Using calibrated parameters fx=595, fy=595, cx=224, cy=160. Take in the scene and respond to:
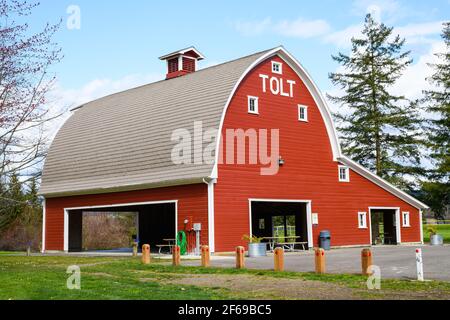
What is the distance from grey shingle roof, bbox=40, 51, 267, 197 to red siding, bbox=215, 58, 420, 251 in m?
1.06

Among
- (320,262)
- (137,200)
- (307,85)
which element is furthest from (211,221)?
(307,85)

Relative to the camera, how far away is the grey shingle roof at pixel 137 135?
26828 mm

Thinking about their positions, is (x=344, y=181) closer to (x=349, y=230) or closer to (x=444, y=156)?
(x=349, y=230)

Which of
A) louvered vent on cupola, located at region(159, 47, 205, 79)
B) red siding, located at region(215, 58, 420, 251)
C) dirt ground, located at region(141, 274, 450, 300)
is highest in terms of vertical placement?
louvered vent on cupola, located at region(159, 47, 205, 79)

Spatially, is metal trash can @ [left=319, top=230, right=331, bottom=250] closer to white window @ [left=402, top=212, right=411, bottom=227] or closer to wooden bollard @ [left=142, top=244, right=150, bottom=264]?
white window @ [left=402, top=212, right=411, bottom=227]

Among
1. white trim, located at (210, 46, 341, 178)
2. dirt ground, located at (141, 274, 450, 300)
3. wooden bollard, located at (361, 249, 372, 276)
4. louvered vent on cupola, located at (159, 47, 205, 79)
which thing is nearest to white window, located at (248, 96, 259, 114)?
white trim, located at (210, 46, 341, 178)

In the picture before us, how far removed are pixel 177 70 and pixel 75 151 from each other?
25.6ft

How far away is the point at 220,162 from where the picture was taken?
2567cm

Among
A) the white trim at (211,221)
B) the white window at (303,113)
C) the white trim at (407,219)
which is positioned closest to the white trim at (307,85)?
the white window at (303,113)

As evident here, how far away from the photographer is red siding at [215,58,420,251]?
25969mm

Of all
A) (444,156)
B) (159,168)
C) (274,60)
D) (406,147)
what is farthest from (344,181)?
(406,147)

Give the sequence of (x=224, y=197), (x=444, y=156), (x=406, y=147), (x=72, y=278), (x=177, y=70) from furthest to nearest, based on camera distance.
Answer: (x=406, y=147) < (x=444, y=156) < (x=177, y=70) < (x=224, y=197) < (x=72, y=278)

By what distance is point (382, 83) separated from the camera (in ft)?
165
